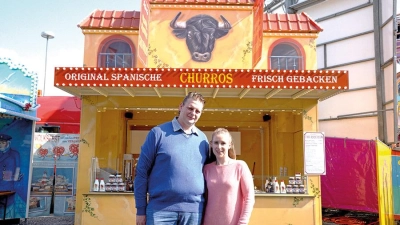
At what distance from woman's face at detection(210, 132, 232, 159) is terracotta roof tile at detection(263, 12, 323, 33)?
6.21 m

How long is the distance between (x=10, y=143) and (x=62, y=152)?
1.50m

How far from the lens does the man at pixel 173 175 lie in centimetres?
283

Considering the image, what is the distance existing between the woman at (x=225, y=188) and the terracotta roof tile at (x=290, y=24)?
625cm

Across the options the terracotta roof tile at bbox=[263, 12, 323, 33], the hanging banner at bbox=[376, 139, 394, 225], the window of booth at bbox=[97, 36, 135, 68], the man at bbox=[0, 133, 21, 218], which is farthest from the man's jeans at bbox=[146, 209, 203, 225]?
the terracotta roof tile at bbox=[263, 12, 323, 33]

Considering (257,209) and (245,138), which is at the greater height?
(245,138)

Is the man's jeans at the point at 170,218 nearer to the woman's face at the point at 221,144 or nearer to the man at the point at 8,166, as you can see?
the woman's face at the point at 221,144

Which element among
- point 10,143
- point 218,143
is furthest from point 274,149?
point 218,143

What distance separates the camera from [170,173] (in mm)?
2855

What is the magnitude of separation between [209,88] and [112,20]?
3.16 metres

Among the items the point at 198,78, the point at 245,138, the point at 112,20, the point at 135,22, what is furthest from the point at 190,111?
the point at 245,138

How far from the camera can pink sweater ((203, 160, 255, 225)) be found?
2908 millimetres

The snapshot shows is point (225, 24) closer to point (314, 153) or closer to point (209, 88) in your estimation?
point (209, 88)

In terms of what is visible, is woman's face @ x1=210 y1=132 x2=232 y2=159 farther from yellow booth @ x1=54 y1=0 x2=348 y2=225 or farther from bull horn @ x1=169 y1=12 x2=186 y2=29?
bull horn @ x1=169 y1=12 x2=186 y2=29

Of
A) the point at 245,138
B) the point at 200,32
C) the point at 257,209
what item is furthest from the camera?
the point at 245,138
